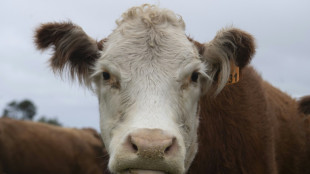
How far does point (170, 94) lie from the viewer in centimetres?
363

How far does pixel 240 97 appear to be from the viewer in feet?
16.4

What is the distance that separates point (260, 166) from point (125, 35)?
208 cm

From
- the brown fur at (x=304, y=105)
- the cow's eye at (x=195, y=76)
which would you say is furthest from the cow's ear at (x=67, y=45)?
the brown fur at (x=304, y=105)

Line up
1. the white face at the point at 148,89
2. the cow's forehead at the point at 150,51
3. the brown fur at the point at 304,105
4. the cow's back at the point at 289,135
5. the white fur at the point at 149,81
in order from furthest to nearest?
the brown fur at the point at 304,105, the cow's back at the point at 289,135, the cow's forehead at the point at 150,51, the white fur at the point at 149,81, the white face at the point at 148,89

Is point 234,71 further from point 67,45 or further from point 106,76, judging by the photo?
point 67,45

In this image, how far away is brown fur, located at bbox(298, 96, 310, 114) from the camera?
6.50m

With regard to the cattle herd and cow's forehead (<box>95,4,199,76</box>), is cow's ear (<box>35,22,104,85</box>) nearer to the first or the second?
the cattle herd

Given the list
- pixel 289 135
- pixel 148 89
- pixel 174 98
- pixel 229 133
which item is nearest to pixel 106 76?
pixel 148 89

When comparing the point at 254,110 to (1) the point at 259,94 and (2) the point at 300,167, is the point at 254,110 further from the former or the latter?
(2) the point at 300,167

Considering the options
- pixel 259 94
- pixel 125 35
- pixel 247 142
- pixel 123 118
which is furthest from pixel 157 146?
pixel 259 94

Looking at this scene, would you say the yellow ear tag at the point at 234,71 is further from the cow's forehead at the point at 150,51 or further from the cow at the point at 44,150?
the cow at the point at 44,150

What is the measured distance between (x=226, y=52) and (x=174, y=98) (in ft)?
3.67

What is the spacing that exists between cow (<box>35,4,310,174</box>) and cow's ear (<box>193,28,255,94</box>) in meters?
0.01

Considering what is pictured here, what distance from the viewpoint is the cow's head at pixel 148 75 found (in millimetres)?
3135
